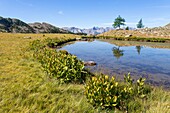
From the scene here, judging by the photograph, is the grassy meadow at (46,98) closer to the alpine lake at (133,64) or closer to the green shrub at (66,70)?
the green shrub at (66,70)

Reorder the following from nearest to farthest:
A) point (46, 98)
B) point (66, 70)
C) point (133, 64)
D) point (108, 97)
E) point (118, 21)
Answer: point (108, 97)
point (46, 98)
point (66, 70)
point (133, 64)
point (118, 21)

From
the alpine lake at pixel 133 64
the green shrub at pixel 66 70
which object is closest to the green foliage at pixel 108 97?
the green shrub at pixel 66 70

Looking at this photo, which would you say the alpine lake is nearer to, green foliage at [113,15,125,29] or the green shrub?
the green shrub

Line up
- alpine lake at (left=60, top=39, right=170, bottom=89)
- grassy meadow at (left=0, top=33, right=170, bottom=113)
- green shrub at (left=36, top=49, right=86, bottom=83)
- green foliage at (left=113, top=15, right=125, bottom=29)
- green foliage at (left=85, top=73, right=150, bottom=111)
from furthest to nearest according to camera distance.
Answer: green foliage at (left=113, top=15, right=125, bottom=29), alpine lake at (left=60, top=39, right=170, bottom=89), green shrub at (left=36, top=49, right=86, bottom=83), green foliage at (left=85, top=73, right=150, bottom=111), grassy meadow at (left=0, top=33, right=170, bottom=113)

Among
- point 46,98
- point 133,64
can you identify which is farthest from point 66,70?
point 133,64

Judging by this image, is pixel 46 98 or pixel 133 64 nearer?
pixel 46 98

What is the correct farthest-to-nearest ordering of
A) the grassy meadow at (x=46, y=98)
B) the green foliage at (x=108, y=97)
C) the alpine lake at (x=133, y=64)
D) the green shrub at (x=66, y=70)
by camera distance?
the alpine lake at (x=133, y=64)
the green shrub at (x=66, y=70)
the green foliage at (x=108, y=97)
the grassy meadow at (x=46, y=98)

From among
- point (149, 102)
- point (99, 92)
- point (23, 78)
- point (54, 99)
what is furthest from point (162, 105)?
point (23, 78)

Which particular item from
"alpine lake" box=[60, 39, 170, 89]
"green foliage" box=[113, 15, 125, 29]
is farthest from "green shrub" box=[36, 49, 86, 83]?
"green foliage" box=[113, 15, 125, 29]

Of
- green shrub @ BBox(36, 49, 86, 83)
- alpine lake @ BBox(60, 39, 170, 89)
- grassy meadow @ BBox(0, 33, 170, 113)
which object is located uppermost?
green shrub @ BBox(36, 49, 86, 83)

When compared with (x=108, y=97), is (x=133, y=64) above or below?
below

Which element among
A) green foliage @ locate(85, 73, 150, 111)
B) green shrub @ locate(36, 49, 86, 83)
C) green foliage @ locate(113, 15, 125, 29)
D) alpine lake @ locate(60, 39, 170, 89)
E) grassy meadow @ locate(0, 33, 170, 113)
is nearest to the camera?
grassy meadow @ locate(0, 33, 170, 113)

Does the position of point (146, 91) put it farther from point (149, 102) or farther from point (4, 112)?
point (4, 112)

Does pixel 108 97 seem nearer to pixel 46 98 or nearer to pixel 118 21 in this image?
pixel 46 98
